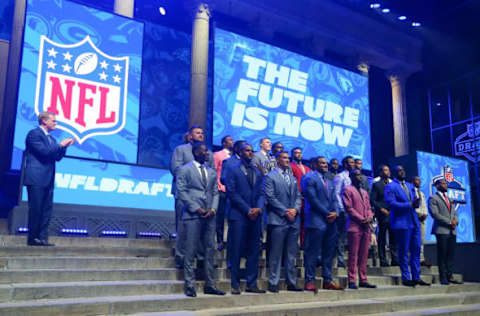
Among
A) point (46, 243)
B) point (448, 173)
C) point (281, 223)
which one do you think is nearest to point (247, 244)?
point (281, 223)

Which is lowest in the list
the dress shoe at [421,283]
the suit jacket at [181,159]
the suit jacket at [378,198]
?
the dress shoe at [421,283]

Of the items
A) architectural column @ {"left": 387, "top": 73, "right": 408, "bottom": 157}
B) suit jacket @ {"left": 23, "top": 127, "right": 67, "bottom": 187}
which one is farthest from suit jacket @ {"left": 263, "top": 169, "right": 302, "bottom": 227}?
architectural column @ {"left": 387, "top": 73, "right": 408, "bottom": 157}

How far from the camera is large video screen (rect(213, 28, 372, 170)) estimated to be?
11.0m

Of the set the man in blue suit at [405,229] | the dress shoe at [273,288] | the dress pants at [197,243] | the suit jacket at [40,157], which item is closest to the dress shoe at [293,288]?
the dress shoe at [273,288]

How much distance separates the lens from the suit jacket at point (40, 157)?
5.85 m

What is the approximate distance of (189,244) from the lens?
209 inches

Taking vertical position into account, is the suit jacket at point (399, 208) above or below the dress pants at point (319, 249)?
above

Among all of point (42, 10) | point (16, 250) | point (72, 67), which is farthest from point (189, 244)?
point (42, 10)

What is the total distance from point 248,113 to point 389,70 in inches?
321

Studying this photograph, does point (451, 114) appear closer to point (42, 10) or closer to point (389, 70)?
point (389, 70)

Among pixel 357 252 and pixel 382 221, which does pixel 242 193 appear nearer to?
pixel 357 252

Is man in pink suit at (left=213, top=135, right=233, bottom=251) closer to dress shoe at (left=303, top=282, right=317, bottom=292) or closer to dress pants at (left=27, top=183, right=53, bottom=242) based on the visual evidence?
dress shoe at (left=303, top=282, right=317, bottom=292)

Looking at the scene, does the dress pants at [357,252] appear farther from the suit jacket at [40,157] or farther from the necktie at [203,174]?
the suit jacket at [40,157]

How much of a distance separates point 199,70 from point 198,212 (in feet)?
23.5
